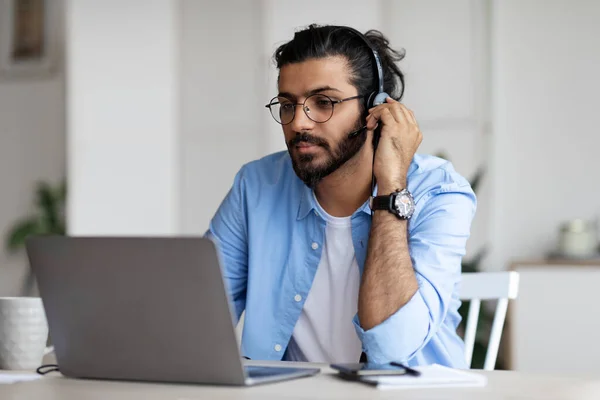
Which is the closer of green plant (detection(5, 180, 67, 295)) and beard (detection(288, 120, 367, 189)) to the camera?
beard (detection(288, 120, 367, 189))

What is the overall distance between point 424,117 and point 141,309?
3.64m

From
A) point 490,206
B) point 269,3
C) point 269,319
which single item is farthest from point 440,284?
point 269,3

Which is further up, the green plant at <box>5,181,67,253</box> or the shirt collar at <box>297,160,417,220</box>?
the shirt collar at <box>297,160,417,220</box>

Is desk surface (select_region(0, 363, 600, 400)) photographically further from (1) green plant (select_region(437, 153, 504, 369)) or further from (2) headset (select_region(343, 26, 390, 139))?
(1) green plant (select_region(437, 153, 504, 369))

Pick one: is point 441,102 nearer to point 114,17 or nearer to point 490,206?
point 490,206

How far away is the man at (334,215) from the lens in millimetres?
1777

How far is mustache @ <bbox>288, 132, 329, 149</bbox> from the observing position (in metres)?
1.93

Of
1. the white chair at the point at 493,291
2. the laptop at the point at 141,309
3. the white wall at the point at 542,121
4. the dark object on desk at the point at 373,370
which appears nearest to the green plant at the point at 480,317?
the white wall at the point at 542,121

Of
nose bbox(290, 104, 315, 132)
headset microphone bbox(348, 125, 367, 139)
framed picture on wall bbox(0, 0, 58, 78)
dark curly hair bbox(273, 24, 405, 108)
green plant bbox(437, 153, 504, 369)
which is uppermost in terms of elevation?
framed picture on wall bbox(0, 0, 58, 78)

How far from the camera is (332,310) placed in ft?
6.24

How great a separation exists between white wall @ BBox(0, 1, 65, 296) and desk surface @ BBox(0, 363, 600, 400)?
527 cm

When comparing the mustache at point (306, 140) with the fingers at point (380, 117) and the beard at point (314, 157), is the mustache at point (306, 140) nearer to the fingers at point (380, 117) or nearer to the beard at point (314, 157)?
the beard at point (314, 157)

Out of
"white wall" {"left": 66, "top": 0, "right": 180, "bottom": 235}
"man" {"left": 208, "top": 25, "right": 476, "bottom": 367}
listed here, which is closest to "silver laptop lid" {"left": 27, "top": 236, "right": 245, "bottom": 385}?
"man" {"left": 208, "top": 25, "right": 476, "bottom": 367}

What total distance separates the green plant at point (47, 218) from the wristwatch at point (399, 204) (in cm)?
465
